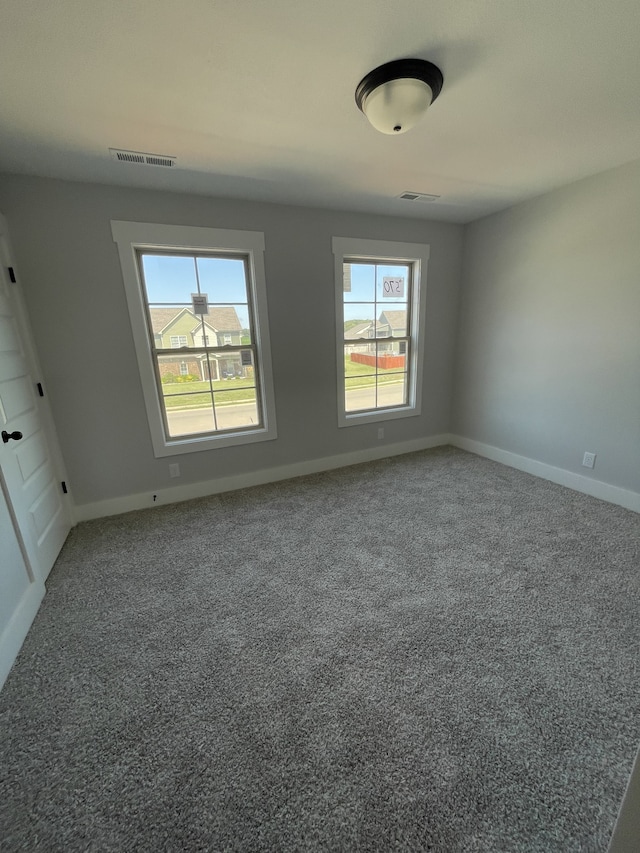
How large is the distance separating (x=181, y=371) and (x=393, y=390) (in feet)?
7.44

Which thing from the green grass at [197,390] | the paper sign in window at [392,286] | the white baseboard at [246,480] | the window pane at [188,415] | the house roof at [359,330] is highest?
the paper sign in window at [392,286]

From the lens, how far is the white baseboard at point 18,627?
144cm

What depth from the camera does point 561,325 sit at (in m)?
2.85

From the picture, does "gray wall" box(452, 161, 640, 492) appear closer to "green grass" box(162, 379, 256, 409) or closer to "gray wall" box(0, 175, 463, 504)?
"gray wall" box(0, 175, 463, 504)

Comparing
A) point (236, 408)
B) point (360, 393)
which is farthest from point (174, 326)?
point (360, 393)

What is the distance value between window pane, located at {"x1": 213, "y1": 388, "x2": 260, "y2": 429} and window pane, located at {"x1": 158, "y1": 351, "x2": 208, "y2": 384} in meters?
0.24

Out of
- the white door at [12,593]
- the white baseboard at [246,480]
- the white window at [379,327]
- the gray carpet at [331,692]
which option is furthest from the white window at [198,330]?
the white door at [12,593]

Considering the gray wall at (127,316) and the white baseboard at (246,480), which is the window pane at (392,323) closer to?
the gray wall at (127,316)

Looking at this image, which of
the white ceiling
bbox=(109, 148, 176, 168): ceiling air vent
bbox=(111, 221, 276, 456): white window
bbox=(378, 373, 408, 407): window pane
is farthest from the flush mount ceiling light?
bbox=(378, 373, 408, 407): window pane

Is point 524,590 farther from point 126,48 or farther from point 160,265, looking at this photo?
point 160,265

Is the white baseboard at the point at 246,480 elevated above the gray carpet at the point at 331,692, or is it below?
above

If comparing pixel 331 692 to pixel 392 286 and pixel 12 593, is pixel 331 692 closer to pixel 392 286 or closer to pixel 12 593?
pixel 12 593

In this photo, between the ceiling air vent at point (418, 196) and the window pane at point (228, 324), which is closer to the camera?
the ceiling air vent at point (418, 196)

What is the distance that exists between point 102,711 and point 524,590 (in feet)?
6.81
